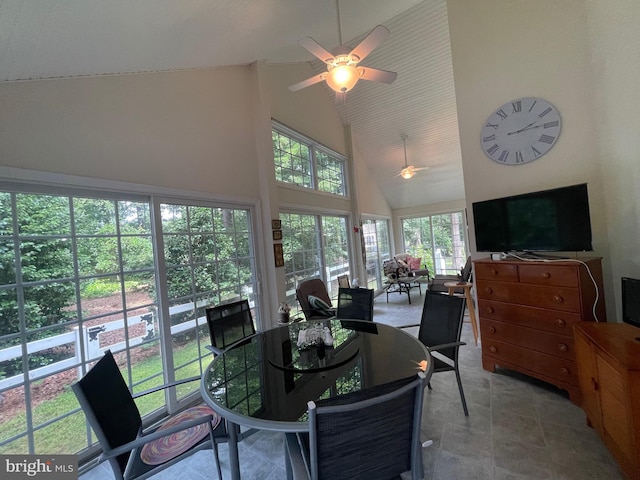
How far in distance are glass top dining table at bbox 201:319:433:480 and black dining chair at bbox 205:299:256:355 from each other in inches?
9.6

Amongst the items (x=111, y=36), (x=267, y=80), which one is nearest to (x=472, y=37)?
(x=267, y=80)

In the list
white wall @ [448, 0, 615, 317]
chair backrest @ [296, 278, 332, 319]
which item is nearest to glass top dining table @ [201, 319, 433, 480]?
chair backrest @ [296, 278, 332, 319]

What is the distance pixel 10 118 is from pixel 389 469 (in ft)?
8.81

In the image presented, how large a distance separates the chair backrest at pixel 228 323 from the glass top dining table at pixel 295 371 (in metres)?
0.25

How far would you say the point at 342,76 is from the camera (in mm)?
2123

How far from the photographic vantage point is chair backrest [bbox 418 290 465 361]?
2027 millimetres

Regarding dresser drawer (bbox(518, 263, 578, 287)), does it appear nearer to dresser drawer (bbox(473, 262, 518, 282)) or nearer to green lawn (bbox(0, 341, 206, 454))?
dresser drawer (bbox(473, 262, 518, 282))

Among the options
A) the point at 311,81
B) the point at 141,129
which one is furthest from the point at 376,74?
the point at 141,129

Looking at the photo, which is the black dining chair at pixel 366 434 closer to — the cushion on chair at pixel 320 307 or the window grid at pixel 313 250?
the cushion on chair at pixel 320 307

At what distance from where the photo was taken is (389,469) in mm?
1053

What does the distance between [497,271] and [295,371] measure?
206cm

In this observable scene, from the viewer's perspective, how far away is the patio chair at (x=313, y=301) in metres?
3.35

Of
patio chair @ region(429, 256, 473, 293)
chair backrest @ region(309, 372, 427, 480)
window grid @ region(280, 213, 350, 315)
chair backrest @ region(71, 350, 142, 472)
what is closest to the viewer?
chair backrest @ region(309, 372, 427, 480)

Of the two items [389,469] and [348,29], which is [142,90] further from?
[389,469]
